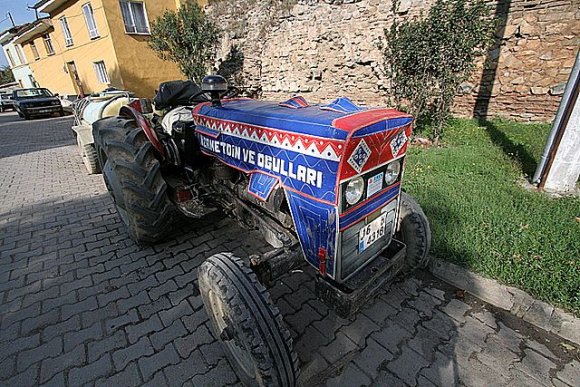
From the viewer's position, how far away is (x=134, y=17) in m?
12.0

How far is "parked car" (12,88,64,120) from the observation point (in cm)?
1367

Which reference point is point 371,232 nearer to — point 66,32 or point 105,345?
point 105,345

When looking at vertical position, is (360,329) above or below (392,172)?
below

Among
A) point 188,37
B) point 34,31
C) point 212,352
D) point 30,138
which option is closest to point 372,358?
point 212,352

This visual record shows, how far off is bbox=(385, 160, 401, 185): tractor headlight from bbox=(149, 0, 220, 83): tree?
11.0 metres

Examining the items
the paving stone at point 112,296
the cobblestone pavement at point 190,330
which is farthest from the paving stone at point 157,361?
the paving stone at point 112,296

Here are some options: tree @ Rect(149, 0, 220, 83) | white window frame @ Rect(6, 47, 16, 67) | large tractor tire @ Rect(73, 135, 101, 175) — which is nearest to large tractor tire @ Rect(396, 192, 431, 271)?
large tractor tire @ Rect(73, 135, 101, 175)

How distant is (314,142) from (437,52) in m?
4.93

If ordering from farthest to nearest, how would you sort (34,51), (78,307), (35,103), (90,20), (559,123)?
(34,51) → (35,103) → (90,20) → (559,123) → (78,307)

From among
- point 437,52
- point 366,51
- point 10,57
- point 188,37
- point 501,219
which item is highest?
point 10,57

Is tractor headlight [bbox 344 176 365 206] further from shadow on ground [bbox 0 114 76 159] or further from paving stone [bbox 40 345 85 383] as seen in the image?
shadow on ground [bbox 0 114 76 159]

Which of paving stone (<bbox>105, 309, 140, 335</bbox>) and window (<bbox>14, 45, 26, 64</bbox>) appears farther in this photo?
window (<bbox>14, 45, 26, 64</bbox>)

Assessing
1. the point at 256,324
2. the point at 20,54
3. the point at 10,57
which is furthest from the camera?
the point at 10,57

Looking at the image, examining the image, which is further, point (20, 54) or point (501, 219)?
point (20, 54)
